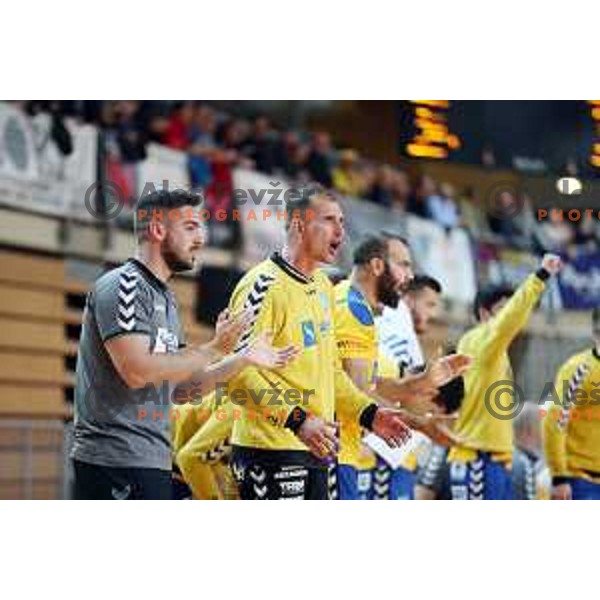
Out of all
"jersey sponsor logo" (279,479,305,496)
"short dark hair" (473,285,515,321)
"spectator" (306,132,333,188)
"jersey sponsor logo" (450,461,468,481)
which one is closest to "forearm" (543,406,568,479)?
"jersey sponsor logo" (450,461,468,481)

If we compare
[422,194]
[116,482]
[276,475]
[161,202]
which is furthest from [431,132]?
[116,482]

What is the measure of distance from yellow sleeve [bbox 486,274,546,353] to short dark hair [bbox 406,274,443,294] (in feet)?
1.07

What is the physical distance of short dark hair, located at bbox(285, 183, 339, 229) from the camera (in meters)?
7.55

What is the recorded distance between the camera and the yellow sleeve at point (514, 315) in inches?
309

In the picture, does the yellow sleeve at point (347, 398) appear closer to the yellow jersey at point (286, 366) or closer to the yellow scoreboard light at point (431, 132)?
the yellow jersey at point (286, 366)

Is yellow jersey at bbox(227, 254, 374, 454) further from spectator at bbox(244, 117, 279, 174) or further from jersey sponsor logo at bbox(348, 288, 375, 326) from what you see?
spectator at bbox(244, 117, 279, 174)

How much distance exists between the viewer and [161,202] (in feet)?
24.5

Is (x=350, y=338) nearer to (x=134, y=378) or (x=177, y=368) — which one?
(x=177, y=368)

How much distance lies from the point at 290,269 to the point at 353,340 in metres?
0.45
